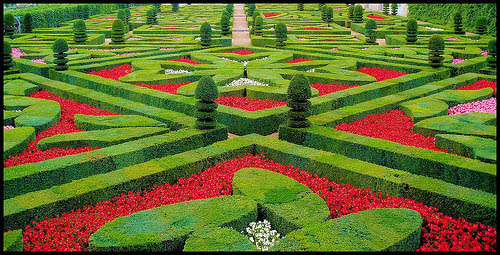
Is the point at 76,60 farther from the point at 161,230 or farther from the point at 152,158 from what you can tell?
the point at 161,230

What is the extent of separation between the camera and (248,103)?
12.6m

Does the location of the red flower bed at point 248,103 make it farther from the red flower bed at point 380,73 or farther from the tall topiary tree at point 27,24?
the tall topiary tree at point 27,24

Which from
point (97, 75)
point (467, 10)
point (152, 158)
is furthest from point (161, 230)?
point (467, 10)

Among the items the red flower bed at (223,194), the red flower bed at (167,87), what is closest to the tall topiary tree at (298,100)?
the red flower bed at (223,194)

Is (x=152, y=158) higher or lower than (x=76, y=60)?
lower

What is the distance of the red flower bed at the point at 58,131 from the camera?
8.67 metres

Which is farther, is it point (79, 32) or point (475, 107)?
point (79, 32)

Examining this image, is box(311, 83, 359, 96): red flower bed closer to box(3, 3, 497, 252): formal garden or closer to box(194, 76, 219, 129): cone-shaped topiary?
box(3, 3, 497, 252): formal garden

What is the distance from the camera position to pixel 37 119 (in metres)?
10.6

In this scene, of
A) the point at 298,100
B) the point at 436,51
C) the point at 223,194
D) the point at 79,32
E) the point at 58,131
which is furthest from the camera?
the point at 79,32

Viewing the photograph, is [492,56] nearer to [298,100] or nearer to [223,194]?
[298,100]

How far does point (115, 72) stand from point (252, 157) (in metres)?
9.73

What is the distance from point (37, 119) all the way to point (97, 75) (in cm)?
586

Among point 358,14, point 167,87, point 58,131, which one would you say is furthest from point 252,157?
point 358,14
